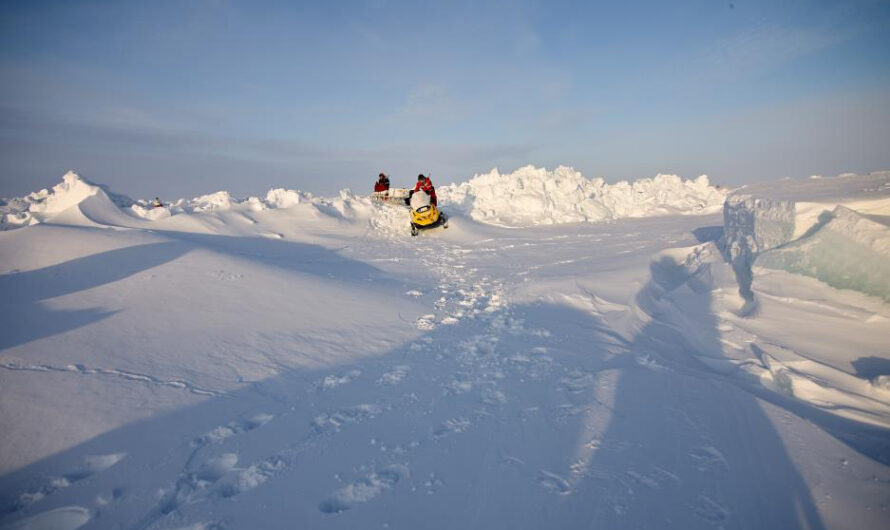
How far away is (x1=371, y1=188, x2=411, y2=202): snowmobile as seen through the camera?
15.8 metres

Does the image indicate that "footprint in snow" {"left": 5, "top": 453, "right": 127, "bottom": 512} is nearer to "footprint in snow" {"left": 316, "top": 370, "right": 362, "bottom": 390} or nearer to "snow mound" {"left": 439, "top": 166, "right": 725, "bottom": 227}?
"footprint in snow" {"left": 316, "top": 370, "right": 362, "bottom": 390}

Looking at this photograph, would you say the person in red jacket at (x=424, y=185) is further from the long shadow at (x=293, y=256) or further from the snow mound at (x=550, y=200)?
the snow mound at (x=550, y=200)

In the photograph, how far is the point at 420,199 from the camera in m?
13.8

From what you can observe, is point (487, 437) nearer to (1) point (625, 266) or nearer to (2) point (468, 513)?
(2) point (468, 513)

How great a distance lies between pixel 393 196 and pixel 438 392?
13086 millimetres

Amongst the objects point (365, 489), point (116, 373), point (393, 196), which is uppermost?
point (393, 196)

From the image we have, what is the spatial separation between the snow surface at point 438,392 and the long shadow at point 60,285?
38 mm

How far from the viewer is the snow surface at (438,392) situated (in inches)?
94.6

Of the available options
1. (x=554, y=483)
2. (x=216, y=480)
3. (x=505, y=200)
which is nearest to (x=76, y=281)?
(x=216, y=480)

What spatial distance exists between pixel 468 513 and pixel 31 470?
9.09 feet

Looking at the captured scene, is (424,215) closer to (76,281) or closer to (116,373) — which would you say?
(76,281)

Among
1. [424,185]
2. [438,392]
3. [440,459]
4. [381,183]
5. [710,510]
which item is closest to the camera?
[710,510]

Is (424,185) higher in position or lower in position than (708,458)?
higher

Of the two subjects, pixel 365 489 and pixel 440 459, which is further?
pixel 440 459
